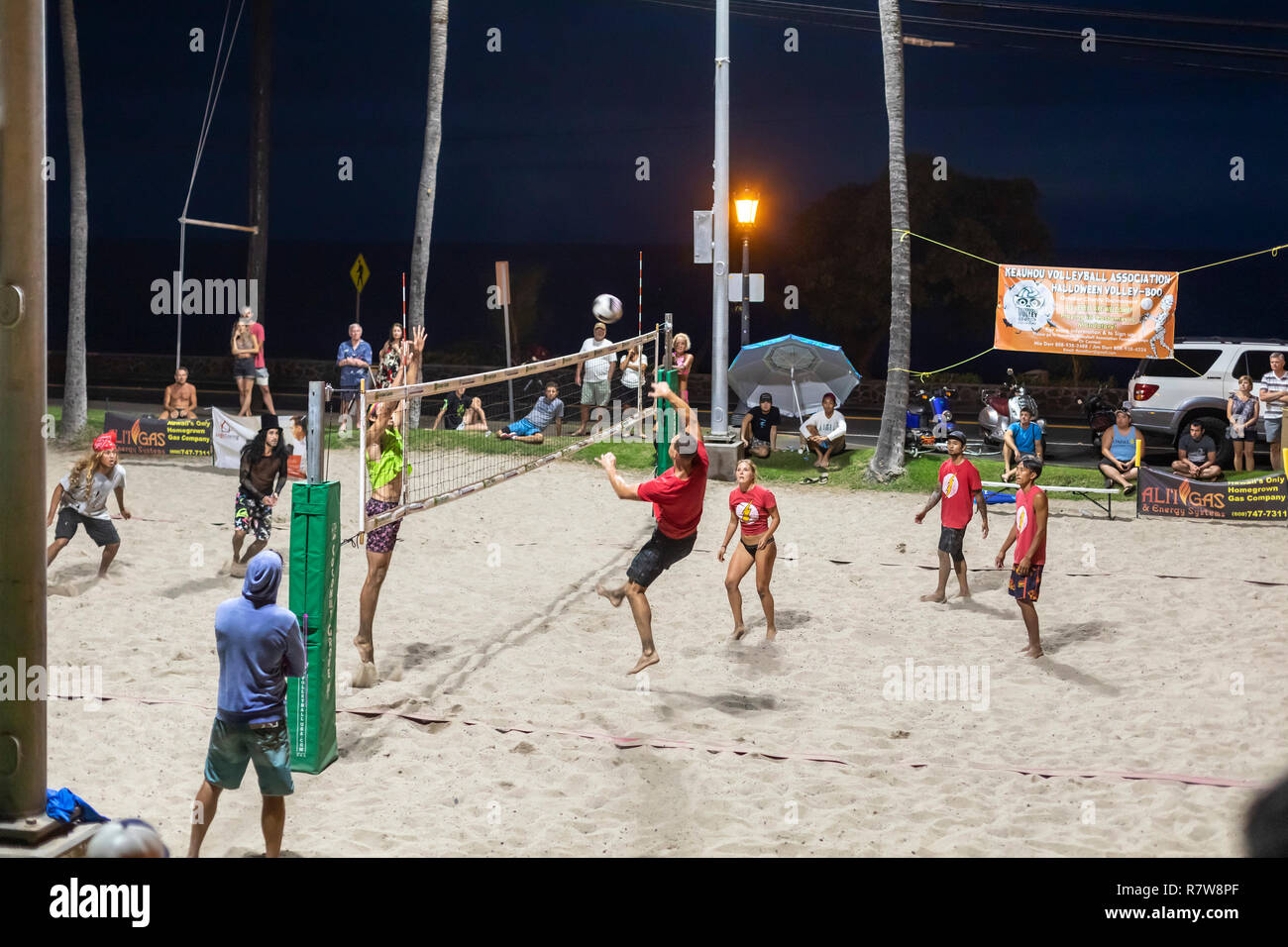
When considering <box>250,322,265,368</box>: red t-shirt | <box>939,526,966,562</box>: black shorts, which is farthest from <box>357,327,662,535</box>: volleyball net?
<box>939,526,966,562</box>: black shorts

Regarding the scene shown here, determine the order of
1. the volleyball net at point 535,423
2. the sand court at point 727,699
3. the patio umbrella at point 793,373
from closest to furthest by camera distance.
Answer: the sand court at point 727,699 → the volleyball net at point 535,423 → the patio umbrella at point 793,373

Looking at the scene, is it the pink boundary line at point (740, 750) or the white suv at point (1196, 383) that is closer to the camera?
the pink boundary line at point (740, 750)

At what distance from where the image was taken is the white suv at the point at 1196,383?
17891 millimetres

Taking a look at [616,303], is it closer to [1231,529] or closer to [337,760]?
[1231,529]

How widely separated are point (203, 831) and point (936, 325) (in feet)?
151

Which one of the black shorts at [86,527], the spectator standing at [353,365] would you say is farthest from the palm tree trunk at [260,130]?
the black shorts at [86,527]

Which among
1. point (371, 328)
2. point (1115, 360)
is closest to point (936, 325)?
point (1115, 360)

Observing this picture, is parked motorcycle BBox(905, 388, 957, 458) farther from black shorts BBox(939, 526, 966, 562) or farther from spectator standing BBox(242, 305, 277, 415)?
spectator standing BBox(242, 305, 277, 415)

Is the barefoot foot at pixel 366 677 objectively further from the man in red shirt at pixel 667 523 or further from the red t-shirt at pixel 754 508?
the red t-shirt at pixel 754 508

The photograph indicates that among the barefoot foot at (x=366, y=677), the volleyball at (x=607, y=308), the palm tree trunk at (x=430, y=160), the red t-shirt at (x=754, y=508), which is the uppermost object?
the palm tree trunk at (x=430, y=160)

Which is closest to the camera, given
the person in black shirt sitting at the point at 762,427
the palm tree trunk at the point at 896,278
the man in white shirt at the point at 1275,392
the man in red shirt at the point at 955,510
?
the man in red shirt at the point at 955,510

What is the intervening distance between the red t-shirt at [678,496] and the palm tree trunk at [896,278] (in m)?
8.25

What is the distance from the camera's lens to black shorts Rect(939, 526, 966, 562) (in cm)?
1172

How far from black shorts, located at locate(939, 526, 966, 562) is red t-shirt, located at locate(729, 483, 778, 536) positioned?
84.4 inches
